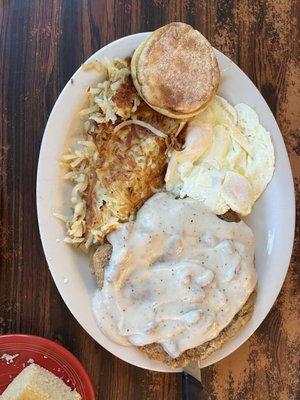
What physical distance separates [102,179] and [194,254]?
48 centimetres

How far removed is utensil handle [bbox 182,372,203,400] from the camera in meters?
2.70

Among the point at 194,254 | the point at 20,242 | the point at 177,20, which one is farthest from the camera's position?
the point at 177,20

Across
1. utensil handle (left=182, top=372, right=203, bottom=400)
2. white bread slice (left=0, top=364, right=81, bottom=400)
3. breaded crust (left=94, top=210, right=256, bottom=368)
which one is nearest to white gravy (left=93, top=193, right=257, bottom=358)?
breaded crust (left=94, top=210, right=256, bottom=368)

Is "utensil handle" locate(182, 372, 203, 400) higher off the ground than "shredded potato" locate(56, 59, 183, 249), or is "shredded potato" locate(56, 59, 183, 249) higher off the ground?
"shredded potato" locate(56, 59, 183, 249)

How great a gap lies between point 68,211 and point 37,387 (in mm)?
730

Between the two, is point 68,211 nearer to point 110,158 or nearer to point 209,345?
point 110,158

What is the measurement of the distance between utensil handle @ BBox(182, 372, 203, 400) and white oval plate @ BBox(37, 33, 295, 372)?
0.07 metres

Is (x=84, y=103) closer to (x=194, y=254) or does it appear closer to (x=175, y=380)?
(x=194, y=254)

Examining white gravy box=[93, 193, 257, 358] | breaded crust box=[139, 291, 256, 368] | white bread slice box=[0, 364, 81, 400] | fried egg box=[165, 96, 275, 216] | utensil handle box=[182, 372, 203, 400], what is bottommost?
utensil handle box=[182, 372, 203, 400]

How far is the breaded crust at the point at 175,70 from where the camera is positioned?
247 centimetres

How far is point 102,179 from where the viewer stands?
2.56m

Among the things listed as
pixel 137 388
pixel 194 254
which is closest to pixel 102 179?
pixel 194 254

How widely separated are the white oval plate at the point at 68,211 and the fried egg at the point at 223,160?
0.06 m

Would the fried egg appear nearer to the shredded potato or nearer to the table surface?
the shredded potato
